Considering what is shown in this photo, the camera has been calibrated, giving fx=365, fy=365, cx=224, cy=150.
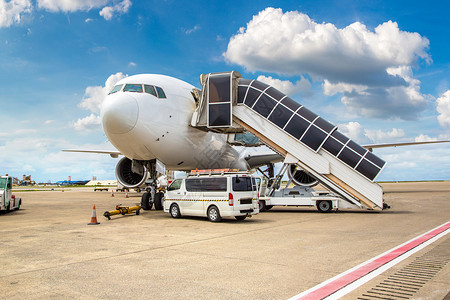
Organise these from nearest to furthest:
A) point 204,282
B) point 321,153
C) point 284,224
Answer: point 204,282, point 284,224, point 321,153

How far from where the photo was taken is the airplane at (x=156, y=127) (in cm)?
1379

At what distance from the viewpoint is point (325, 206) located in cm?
1655

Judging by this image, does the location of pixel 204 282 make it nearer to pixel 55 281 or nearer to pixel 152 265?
pixel 152 265

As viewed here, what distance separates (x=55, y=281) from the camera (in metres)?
5.27

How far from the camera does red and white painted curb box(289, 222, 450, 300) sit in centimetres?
456

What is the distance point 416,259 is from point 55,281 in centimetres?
600

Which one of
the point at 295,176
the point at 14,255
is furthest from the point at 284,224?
the point at 295,176

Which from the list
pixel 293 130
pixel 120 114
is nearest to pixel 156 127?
pixel 120 114

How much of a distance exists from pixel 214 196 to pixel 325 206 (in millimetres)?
6313

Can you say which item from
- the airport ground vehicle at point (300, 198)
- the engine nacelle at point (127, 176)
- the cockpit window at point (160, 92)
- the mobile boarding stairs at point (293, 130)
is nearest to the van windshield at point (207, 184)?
the mobile boarding stairs at point (293, 130)

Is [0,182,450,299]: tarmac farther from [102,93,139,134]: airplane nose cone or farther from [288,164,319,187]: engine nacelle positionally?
[288,164,319,187]: engine nacelle

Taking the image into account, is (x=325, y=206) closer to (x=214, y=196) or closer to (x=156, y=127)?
(x=214, y=196)

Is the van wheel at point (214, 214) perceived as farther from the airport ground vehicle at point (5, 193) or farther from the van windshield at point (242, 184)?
the airport ground vehicle at point (5, 193)

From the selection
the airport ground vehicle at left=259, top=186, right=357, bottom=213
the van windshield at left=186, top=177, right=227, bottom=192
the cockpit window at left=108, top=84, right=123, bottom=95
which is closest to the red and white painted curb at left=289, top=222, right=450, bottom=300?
the van windshield at left=186, top=177, right=227, bottom=192
